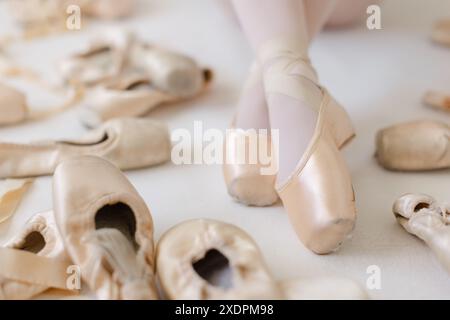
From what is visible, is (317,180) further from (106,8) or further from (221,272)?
(106,8)

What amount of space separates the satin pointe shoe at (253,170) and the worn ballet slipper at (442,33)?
45cm

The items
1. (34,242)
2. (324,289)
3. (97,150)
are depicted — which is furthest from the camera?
(97,150)

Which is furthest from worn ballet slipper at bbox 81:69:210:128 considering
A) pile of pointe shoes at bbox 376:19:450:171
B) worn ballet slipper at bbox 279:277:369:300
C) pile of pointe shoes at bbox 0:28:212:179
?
worn ballet slipper at bbox 279:277:369:300

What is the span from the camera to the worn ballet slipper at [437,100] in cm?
99

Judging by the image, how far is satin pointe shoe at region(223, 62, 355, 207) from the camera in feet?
2.60

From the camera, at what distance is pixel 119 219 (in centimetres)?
73

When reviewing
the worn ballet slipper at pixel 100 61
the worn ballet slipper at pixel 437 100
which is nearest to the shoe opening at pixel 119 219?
the worn ballet slipper at pixel 100 61

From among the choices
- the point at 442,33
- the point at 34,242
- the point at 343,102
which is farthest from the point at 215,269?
the point at 442,33

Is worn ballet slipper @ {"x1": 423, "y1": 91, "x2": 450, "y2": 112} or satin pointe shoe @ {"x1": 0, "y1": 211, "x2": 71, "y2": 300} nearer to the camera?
satin pointe shoe @ {"x1": 0, "y1": 211, "x2": 71, "y2": 300}

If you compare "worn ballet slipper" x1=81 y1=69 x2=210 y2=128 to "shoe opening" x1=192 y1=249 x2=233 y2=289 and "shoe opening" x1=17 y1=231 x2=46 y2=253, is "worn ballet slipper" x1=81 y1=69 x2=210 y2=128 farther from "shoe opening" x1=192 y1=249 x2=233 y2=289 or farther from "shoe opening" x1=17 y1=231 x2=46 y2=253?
"shoe opening" x1=192 y1=249 x2=233 y2=289

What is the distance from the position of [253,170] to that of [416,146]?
218mm

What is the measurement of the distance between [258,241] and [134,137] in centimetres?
23

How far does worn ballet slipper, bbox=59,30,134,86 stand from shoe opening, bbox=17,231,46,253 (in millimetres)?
380

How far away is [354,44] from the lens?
1224 mm
